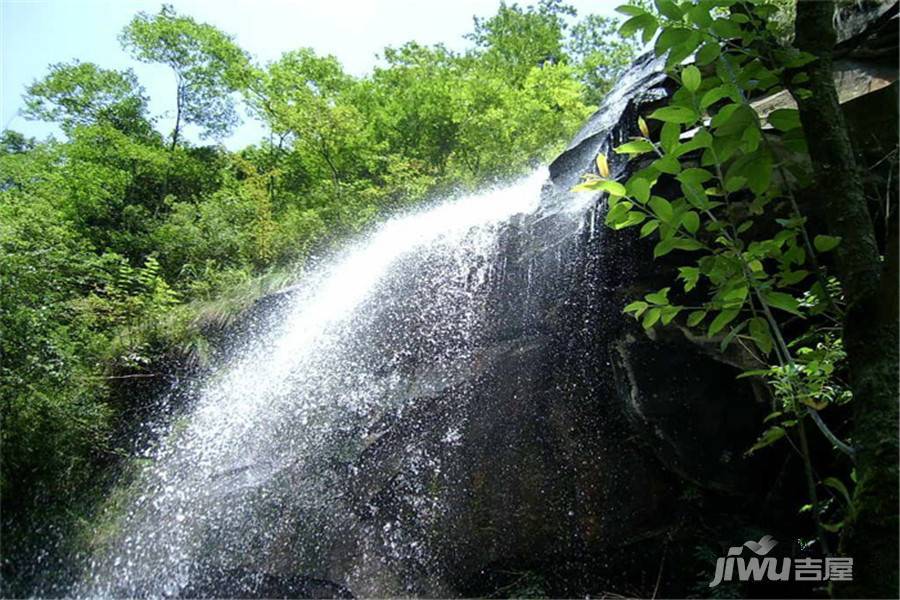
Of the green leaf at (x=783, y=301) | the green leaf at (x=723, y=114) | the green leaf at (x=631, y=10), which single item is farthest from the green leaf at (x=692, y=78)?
the green leaf at (x=783, y=301)

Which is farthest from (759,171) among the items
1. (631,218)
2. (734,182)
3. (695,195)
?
(631,218)

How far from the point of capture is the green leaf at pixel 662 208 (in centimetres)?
171

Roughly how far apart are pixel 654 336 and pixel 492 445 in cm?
204

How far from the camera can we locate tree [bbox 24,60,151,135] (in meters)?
17.5

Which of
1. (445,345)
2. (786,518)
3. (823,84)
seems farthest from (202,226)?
(823,84)

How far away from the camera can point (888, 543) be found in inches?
44.6

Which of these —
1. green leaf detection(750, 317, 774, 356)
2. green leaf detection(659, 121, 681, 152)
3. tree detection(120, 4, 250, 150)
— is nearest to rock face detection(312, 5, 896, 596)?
green leaf detection(750, 317, 774, 356)

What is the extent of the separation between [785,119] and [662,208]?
46 cm

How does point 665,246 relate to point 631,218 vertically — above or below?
below

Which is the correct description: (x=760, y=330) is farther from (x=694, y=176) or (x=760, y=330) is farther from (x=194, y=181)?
(x=194, y=181)

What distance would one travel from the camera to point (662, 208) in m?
Result: 1.73

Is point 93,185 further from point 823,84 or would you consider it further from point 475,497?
point 823,84

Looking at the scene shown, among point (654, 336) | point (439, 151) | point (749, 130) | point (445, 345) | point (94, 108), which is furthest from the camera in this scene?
point (94, 108)

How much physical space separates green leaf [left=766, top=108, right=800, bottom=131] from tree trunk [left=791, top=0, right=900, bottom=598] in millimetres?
156
